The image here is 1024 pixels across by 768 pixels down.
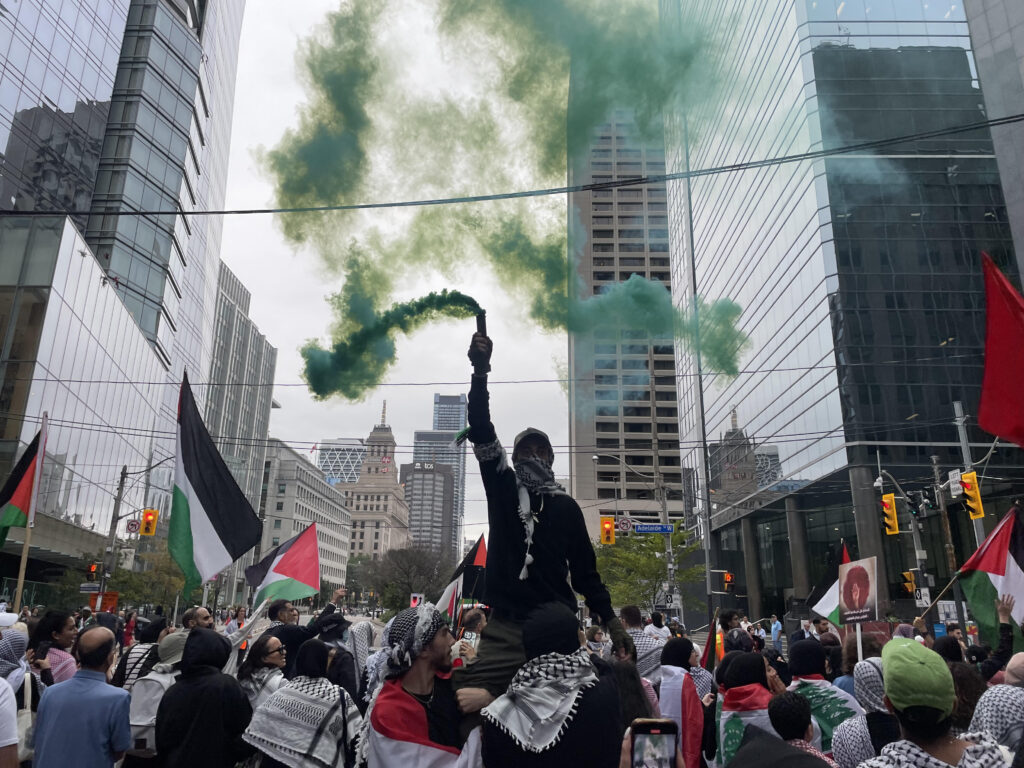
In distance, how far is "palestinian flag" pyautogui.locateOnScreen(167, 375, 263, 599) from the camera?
309 inches

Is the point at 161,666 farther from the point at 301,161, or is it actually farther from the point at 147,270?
the point at 147,270

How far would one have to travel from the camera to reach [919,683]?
2.79 metres

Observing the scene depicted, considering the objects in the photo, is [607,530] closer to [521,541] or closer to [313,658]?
[313,658]

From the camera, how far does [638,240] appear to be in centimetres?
8175

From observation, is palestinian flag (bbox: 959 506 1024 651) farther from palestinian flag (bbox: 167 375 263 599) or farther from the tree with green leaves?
the tree with green leaves

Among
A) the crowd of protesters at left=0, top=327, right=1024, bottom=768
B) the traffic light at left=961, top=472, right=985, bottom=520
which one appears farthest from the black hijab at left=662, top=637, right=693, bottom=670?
the traffic light at left=961, top=472, right=985, bottom=520

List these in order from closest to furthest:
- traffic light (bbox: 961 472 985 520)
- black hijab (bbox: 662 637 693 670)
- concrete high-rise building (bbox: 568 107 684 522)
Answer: black hijab (bbox: 662 637 693 670)
traffic light (bbox: 961 472 985 520)
concrete high-rise building (bbox: 568 107 684 522)

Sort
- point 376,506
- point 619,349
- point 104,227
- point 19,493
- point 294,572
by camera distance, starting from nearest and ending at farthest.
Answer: point 294,572
point 19,493
point 104,227
point 619,349
point 376,506

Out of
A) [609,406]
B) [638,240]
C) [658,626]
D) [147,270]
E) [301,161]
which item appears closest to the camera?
[658,626]

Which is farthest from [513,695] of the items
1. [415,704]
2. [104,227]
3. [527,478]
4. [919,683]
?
[104,227]

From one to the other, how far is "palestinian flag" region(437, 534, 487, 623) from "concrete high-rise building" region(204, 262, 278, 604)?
83348 mm

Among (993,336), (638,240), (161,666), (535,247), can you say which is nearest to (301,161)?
(535,247)

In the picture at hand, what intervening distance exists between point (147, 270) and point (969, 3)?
4952 centimetres

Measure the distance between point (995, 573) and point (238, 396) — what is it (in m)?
110
